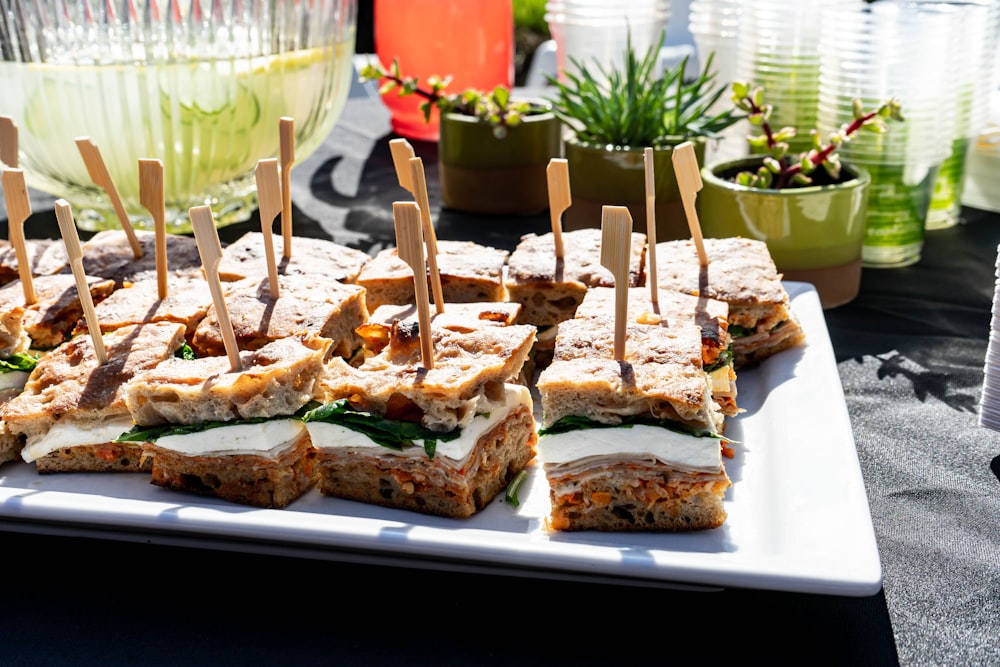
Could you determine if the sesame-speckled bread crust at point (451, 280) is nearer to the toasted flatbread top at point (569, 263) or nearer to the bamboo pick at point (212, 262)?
the toasted flatbread top at point (569, 263)

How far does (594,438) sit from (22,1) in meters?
2.55

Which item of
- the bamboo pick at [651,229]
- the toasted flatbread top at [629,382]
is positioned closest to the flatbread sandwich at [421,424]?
the toasted flatbread top at [629,382]

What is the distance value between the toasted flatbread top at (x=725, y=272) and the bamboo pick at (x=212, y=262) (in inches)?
45.1

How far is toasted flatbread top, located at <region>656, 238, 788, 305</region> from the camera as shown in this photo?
261cm

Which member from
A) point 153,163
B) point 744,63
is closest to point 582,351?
point 153,163

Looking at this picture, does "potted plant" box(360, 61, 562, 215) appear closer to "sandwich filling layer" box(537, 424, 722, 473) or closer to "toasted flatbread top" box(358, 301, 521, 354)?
"toasted flatbread top" box(358, 301, 521, 354)

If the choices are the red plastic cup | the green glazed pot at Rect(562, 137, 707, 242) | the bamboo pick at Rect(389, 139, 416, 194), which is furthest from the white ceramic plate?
the red plastic cup

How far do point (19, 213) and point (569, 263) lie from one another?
146 cm

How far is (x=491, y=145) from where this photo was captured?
12.8 feet

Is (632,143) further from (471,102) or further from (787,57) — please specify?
(471,102)

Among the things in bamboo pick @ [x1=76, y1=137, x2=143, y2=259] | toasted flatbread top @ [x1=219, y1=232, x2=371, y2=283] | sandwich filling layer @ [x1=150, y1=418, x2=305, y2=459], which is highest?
bamboo pick @ [x1=76, y1=137, x2=143, y2=259]

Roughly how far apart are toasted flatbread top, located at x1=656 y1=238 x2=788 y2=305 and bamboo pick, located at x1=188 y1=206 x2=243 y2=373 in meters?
1.15

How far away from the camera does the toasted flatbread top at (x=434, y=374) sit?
204 cm

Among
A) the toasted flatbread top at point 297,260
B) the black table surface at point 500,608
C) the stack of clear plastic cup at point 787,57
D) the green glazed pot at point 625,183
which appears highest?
the stack of clear plastic cup at point 787,57
